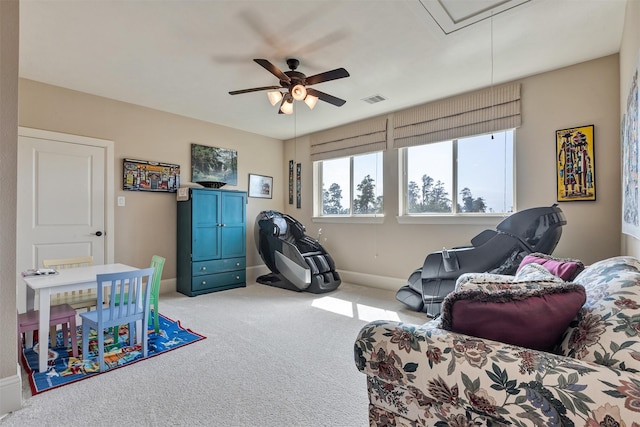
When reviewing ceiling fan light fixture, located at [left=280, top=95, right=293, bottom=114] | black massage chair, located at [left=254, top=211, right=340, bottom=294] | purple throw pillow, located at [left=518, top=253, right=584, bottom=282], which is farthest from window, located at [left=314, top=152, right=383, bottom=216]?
purple throw pillow, located at [left=518, top=253, right=584, bottom=282]

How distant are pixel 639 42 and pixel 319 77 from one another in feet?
6.90

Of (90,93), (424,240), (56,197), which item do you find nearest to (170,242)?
(56,197)

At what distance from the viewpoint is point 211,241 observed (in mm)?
4590

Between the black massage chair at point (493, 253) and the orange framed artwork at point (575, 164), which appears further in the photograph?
the orange framed artwork at point (575, 164)

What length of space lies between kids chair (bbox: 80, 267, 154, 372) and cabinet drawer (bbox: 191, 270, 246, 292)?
1.87 m

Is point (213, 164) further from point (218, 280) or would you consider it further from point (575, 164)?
point (575, 164)

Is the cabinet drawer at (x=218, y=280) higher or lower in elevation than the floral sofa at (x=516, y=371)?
lower

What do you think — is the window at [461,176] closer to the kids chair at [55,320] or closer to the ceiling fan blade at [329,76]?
the ceiling fan blade at [329,76]

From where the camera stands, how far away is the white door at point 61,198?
343 cm

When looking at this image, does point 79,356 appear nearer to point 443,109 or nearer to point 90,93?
point 90,93

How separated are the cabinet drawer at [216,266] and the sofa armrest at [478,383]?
12.2 feet

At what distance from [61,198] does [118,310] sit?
7.27 ft

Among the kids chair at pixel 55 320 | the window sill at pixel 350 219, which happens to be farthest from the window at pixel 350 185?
the kids chair at pixel 55 320

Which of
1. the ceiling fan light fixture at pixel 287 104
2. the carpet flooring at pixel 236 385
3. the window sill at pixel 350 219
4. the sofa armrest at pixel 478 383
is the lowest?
the carpet flooring at pixel 236 385
